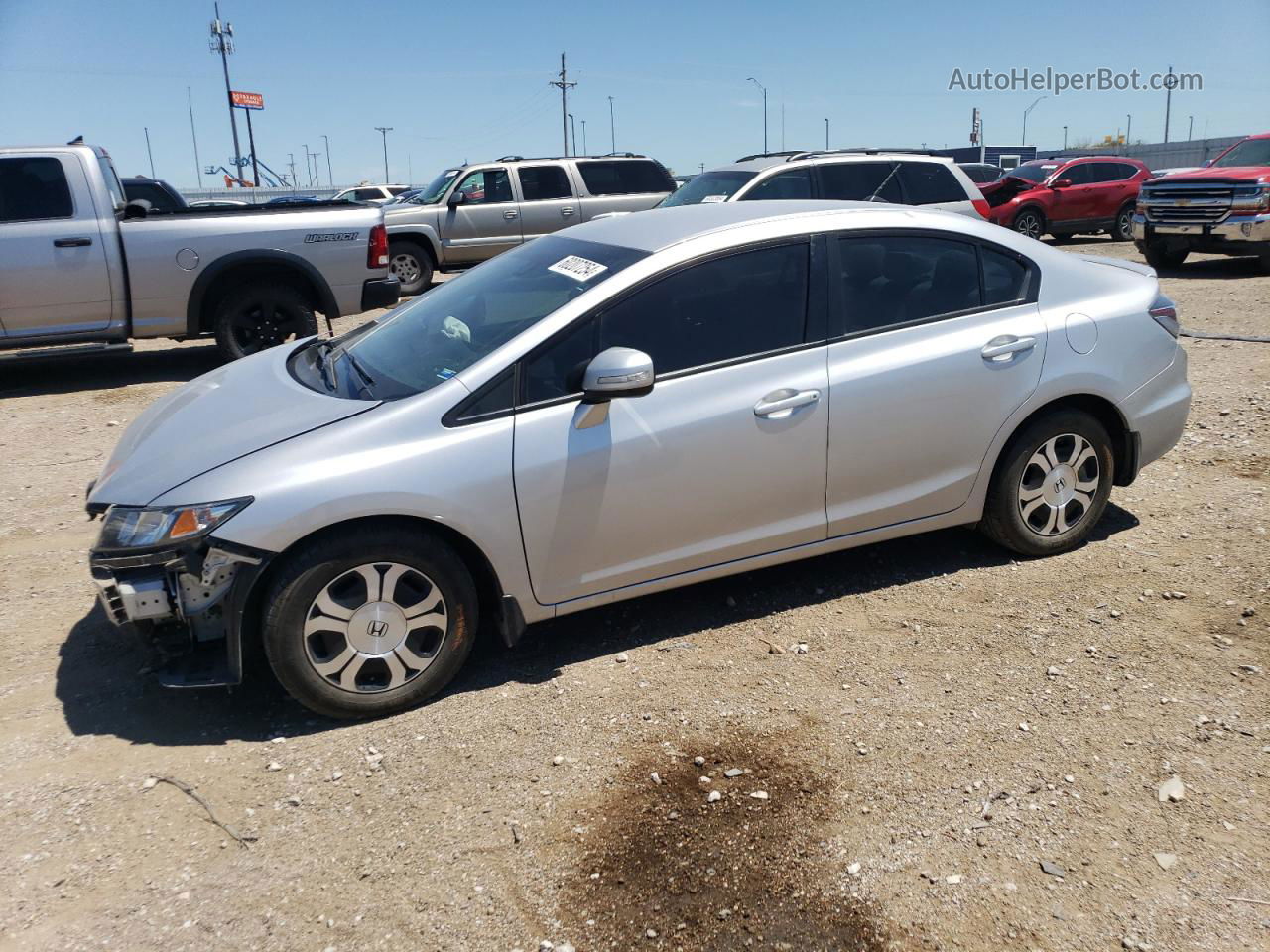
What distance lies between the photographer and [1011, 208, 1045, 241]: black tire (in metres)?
19.8

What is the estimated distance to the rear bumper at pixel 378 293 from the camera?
31.1 ft

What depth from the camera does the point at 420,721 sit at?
353cm

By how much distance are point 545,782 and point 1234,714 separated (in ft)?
7.69

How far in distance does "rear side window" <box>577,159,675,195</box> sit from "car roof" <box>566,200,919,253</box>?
1168 cm

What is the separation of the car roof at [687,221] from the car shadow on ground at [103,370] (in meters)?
6.46

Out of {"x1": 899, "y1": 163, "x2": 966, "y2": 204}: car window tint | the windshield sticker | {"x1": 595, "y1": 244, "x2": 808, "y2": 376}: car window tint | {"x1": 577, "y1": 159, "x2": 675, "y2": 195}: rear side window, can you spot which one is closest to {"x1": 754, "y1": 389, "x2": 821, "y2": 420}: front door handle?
{"x1": 595, "y1": 244, "x2": 808, "y2": 376}: car window tint

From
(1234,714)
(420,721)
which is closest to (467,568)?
(420,721)

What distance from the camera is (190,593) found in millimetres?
3270

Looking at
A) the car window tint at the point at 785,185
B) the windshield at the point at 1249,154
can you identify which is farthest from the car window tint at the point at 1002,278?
the windshield at the point at 1249,154

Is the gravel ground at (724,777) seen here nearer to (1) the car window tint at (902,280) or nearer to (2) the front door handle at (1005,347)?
(2) the front door handle at (1005,347)

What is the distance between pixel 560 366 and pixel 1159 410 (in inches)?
114

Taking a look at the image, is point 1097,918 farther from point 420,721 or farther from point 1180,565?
point 1180,565

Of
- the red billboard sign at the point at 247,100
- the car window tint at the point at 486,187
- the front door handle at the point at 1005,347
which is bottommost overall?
the front door handle at the point at 1005,347

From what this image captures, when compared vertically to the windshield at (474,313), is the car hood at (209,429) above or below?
below
